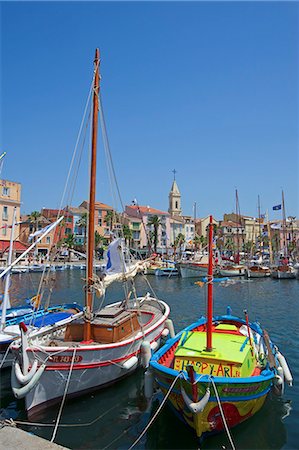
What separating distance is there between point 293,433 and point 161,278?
162 ft

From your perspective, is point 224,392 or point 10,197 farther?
point 10,197

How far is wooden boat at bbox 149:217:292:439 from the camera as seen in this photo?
9.06 meters

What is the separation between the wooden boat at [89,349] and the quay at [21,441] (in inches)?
130

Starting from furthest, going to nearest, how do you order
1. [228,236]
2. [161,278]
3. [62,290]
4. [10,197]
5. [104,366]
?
[228,236]
[10,197]
[161,278]
[62,290]
[104,366]

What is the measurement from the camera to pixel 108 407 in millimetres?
12016

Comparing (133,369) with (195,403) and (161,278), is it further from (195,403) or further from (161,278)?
(161,278)

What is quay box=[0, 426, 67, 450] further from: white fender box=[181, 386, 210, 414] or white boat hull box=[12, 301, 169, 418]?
white boat hull box=[12, 301, 169, 418]

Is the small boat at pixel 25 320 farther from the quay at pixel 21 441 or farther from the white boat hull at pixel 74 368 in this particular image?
the quay at pixel 21 441

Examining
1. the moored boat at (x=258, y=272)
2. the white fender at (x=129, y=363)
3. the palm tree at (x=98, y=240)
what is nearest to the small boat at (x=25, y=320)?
the white fender at (x=129, y=363)

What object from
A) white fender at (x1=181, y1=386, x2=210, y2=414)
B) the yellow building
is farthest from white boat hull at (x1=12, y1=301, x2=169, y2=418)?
the yellow building

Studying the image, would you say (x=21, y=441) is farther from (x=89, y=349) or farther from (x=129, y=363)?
(x=129, y=363)

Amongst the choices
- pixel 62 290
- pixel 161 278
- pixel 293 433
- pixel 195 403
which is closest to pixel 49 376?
pixel 195 403

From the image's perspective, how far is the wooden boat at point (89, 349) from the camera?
1115 cm

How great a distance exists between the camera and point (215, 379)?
29.8 feet
